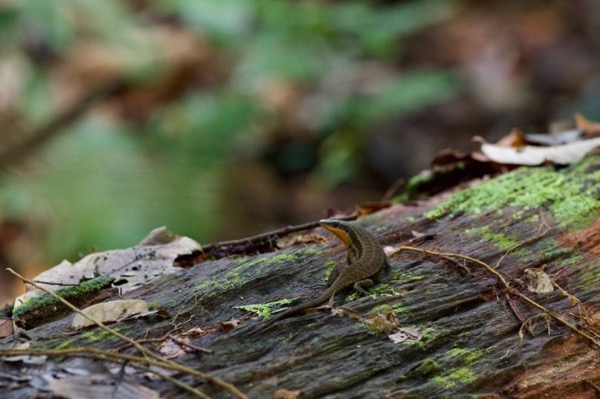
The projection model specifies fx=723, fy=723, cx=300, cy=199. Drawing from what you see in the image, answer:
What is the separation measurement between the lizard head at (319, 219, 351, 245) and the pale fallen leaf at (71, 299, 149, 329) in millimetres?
1027

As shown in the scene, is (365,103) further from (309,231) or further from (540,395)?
(540,395)

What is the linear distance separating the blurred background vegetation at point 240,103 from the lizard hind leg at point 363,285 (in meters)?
3.16

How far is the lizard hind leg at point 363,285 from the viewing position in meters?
2.83

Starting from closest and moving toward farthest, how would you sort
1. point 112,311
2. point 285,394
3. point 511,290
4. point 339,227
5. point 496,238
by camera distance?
point 285,394, point 112,311, point 511,290, point 496,238, point 339,227

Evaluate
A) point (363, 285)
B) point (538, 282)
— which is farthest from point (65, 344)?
point (538, 282)

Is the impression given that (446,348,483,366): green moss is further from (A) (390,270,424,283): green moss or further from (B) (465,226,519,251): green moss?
(B) (465,226,519,251): green moss

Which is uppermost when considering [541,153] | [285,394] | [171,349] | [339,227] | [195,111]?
[195,111]

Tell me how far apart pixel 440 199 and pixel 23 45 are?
699cm

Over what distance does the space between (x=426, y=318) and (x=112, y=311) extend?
3.79ft

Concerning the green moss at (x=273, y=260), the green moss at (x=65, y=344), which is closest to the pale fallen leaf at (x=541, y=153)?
the green moss at (x=273, y=260)

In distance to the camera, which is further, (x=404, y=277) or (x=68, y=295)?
(x=404, y=277)

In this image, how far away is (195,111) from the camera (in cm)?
753

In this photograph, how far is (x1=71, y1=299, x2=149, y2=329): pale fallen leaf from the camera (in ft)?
8.52

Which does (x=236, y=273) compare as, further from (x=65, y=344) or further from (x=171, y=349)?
(x=65, y=344)
